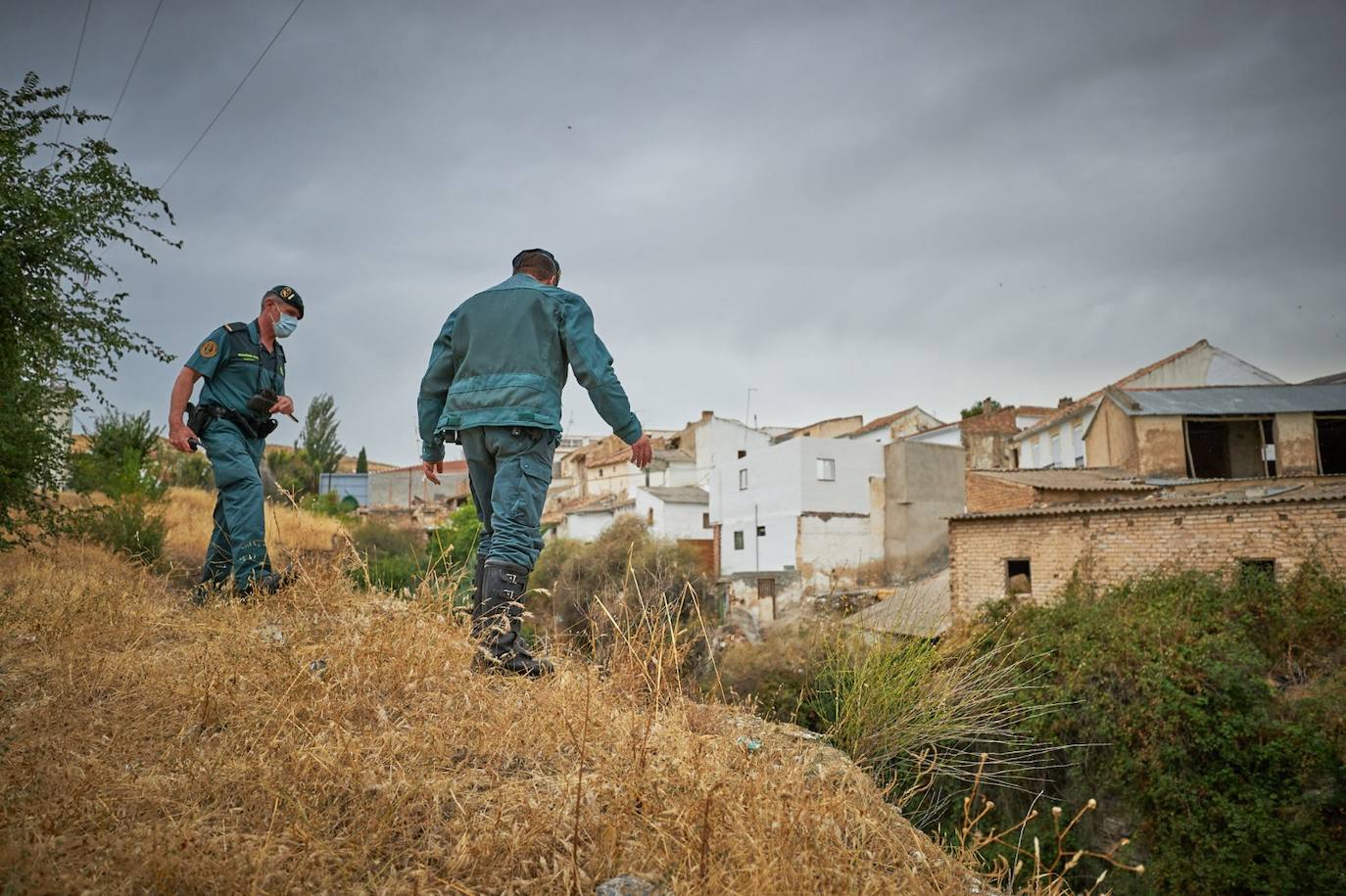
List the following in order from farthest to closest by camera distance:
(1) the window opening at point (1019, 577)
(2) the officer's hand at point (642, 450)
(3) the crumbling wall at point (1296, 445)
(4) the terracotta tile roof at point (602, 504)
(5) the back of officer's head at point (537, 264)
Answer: (4) the terracotta tile roof at point (602, 504) < (3) the crumbling wall at point (1296, 445) < (1) the window opening at point (1019, 577) < (5) the back of officer's head at point (537, 264) < (2) the officer's hand at point (642, 450)

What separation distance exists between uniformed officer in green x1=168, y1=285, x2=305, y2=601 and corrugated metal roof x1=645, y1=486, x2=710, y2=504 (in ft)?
131

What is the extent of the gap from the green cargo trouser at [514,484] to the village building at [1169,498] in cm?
1813

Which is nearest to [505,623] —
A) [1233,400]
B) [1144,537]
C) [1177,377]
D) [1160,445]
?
[1144,537]

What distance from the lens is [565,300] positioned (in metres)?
3.99

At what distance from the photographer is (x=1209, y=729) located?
15.8 metres

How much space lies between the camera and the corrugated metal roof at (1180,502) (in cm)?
1920

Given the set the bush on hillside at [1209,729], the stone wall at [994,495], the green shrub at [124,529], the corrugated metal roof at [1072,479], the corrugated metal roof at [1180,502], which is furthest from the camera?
the stone wall at [994,495]

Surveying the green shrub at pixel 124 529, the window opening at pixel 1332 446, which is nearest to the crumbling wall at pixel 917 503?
the window opening at pixel 1332 446

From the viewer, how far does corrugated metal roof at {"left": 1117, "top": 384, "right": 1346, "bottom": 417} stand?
2848cm

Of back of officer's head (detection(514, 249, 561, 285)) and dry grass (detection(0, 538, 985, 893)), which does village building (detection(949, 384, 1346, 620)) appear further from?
dry grass (detection(0, 538, 985, 893))

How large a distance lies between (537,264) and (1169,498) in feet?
71.8

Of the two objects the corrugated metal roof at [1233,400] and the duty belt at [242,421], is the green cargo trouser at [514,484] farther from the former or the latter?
the corrugated metal roof at [1233,400]

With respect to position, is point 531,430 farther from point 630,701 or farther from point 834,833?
point 834,833

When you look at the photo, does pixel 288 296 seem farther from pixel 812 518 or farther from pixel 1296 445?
pixel 812 518
